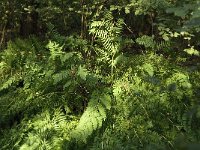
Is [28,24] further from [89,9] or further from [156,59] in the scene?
[156,59]

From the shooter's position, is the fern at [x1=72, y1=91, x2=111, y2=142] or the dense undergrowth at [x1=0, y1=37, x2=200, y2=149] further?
the dense undergrowth at [x1=0, y1=37, x2=200, y2=149]

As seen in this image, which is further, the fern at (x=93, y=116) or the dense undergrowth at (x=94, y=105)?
the dense undergrowth at (x=94, y=105)

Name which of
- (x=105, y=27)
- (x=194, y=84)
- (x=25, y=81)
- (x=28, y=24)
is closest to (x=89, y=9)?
(x=105, y=27)

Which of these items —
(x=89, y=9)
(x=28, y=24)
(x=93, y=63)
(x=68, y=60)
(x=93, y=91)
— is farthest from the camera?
(x=28, y=24)

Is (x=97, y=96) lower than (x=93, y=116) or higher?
higher

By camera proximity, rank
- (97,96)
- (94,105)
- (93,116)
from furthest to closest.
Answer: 1. (97,96)
2. (94,105)
3. (93,116)

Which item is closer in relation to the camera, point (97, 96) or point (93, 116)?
point (93, 116)

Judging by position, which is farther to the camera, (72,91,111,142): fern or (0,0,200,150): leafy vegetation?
(0,0,200,150): leafy vegetation

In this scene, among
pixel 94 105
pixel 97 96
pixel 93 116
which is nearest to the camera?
pixel 93 116

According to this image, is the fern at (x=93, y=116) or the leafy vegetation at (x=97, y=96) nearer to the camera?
the fern at (x=93, y=116)

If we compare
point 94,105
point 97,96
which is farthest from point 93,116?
point 97,96

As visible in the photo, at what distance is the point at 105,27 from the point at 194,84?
1.51m

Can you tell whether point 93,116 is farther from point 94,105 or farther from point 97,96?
point 97,96

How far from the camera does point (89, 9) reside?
5.47 m
